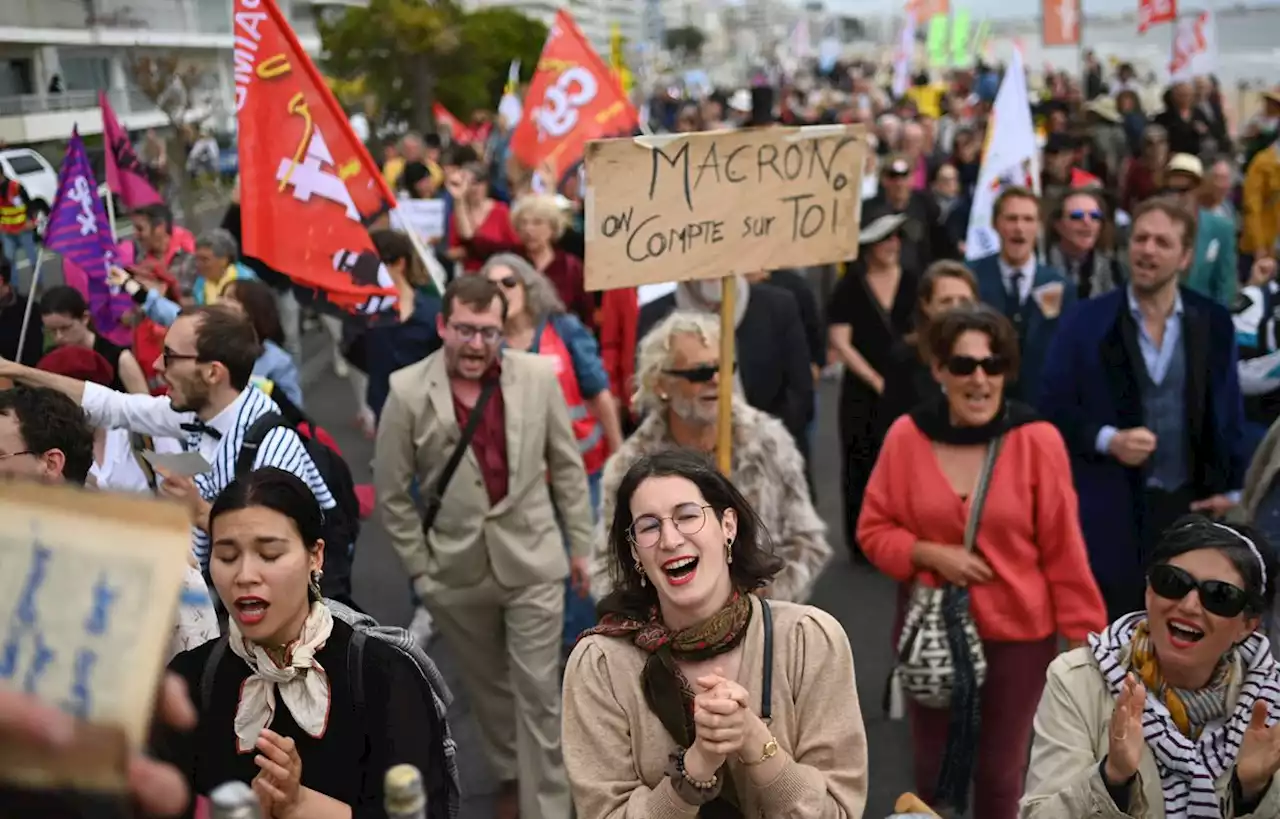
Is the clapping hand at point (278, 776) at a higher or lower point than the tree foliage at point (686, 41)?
lower

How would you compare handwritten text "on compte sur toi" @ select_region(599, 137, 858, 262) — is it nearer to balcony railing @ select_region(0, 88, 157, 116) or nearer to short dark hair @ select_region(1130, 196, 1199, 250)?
short dark hair @ select_region(1130, 196, 1199, 250)

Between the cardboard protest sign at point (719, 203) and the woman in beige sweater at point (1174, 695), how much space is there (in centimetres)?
176

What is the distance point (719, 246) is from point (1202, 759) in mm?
2118

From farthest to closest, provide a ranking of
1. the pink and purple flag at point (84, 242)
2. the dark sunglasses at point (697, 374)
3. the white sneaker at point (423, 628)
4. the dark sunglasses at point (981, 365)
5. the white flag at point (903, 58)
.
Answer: the white flag at point (903, 58) → the white sneaker at point (423, 628) → the pink and purple flag at point (84, 242) → the dark sunglasses at point (697, 374) → the dark sunglasses at point (981, 365)

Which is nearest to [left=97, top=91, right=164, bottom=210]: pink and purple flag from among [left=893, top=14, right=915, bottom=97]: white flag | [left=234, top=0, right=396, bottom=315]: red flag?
[left=234, top=0, right=396, bottom=315]: red flag

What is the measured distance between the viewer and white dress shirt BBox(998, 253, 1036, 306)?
5863 millimetres

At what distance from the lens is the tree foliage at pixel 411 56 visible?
2845cm

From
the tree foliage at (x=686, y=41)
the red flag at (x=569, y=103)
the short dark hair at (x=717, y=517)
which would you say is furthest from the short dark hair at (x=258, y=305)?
the tree foliage at (x=686, y=41)

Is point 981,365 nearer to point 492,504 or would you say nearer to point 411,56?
point 492,504

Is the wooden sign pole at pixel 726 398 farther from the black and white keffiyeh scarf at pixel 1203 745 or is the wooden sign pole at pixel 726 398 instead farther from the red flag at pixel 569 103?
the red flag at pixel 569 103

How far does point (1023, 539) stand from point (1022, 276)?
261 cm

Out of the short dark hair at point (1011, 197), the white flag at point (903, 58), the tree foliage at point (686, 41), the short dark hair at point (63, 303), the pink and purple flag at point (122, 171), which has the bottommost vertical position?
the short dark hair at point (63, 303)

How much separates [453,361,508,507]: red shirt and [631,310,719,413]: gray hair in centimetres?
46

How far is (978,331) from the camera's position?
146 inches
